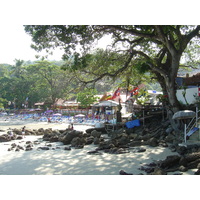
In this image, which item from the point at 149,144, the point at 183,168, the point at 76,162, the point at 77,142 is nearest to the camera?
the point at 183,168

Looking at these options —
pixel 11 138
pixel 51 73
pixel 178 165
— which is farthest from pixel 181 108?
pixel 51 73

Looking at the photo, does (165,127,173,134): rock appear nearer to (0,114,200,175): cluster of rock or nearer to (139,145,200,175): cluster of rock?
(0,114,200,175): cluster of rock

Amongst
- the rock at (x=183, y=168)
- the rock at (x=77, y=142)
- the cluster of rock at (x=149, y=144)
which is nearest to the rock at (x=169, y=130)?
the cluster of rock at (x=149, y=144)

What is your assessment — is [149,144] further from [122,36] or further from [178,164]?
[122,36]

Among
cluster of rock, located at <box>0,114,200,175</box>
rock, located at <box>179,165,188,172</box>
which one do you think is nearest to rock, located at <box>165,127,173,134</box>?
cluster of rock, located at <box>0,114,200,175</box>

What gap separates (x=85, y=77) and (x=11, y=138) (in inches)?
285

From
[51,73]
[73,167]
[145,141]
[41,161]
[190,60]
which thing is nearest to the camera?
[73,167]

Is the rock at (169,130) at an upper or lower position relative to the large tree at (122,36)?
lower

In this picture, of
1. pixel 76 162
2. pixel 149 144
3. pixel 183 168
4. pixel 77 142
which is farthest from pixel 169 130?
pixel 76 162

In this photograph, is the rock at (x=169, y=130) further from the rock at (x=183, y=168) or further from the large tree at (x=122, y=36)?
the rock at (x=183, y=168)

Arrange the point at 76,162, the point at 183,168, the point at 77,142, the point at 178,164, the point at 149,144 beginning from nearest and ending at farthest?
the point at 183,168, the point at 178,164, the point at 76,162, the point at 149,144, the point at 77,142

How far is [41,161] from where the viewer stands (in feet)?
28.4

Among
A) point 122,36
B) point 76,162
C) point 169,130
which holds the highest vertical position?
point 122,36

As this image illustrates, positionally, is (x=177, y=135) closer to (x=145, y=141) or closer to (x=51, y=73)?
(x=145, y=141)
